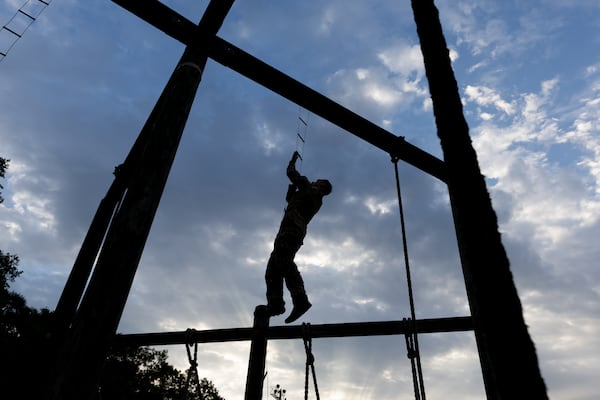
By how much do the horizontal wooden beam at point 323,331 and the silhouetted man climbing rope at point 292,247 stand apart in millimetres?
178

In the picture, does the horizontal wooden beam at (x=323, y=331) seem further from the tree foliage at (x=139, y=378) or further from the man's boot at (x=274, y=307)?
the tree foliage at (x=139, y=378)

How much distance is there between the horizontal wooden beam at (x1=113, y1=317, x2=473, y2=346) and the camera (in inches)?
153

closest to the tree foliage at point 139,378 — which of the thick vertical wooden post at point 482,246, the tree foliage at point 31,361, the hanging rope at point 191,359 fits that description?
the tree foliage at point 31,361

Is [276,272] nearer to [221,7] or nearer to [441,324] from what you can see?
Answer: [441,324]

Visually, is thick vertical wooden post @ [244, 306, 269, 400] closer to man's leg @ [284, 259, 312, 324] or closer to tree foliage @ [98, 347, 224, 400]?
man's leg @ [284, 259, 312, 324]

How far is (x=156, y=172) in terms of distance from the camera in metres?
2.58

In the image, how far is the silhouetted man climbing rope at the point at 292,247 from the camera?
410 centimetres

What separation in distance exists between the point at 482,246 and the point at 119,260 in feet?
6.34

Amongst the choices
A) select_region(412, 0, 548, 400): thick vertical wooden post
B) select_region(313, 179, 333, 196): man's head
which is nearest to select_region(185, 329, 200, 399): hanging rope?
select_region(313, 179, 333, 196): man's head

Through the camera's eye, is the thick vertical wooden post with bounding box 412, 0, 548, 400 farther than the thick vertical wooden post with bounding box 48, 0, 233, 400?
No

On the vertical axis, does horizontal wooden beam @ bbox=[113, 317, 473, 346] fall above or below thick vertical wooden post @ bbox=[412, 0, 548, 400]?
above

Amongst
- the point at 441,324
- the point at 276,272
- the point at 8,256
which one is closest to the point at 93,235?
the point at 276,272

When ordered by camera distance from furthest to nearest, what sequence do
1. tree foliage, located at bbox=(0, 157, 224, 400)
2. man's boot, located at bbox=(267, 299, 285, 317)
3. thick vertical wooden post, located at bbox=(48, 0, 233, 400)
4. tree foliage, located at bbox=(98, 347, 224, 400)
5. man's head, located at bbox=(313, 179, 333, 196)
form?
tree foliage, located at bbox=(98, 347, 224, 400) < tree foliage, located at bbox=(0, 157, 224, 400) < man's head, located at bbox=(313, 179, 333, 196) < man's boot, located at bbox=(267, 299, 285, 317) < thick vertical wooden post, located at bbox=(48, 0, 233, 400)

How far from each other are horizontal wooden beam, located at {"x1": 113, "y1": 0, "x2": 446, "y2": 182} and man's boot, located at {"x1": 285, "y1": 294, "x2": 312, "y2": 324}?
1.95 metres
